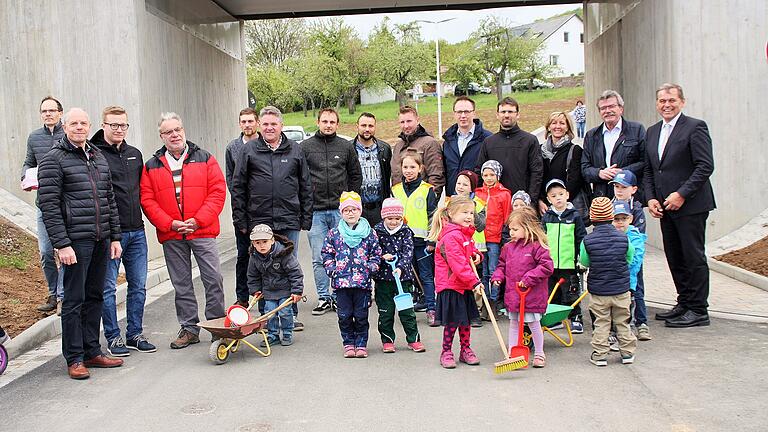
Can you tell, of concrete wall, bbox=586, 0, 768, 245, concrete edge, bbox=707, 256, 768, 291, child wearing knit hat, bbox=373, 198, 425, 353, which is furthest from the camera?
concrete wall, bbox=586, 0, 768, 245

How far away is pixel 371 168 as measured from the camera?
10133mm

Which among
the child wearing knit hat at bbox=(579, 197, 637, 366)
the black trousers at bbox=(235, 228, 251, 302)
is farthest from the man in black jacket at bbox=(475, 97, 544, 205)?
the black trousers at bbox=(235, 228, 251, 302)

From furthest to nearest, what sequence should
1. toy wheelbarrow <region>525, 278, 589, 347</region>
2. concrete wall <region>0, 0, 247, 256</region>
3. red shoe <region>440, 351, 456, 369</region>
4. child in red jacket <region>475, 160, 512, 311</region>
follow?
concrete wall <region>0, 0, 247, 256</region> < child in red jacket <region>475, 160, 512, 311</region> < toy wheelbarrow <region>525, 278, 589, 347</region> < red shoe <region>440, 351, 456, 369</region>

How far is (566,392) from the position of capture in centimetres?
636

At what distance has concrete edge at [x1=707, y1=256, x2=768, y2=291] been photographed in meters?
10.4

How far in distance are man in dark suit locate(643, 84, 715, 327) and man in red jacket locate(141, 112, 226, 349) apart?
438 centimetres

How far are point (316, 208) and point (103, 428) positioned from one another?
14.9ft

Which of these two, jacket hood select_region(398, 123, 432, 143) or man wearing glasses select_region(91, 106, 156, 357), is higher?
jacket hood select_region(398, 123, 432, 143)

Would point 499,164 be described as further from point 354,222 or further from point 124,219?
point 124,219

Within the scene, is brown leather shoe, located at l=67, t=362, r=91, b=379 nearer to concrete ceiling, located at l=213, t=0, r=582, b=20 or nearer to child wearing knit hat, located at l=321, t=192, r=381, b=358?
child wearing knit hat, located at l=321, t=192, r=381, b=358

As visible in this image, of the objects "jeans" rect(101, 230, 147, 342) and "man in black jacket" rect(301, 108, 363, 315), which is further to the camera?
"man in black jacket" rect(301, 108, 363, 315)

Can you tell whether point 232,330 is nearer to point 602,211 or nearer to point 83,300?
point 83,300

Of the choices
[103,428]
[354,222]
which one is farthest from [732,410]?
[103,428]

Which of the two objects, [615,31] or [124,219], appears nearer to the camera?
[124,219]
